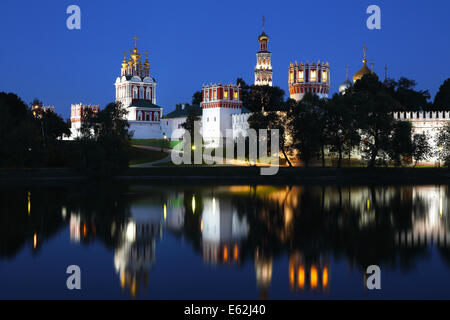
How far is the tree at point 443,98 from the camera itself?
71875mm

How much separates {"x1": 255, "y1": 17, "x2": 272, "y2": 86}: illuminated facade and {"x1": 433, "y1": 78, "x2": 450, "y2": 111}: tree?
99.6 ft

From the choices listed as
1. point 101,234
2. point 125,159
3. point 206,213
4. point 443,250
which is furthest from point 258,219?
point 125,159

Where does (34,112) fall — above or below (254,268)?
above

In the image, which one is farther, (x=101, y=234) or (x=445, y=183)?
(x=445, y=183)

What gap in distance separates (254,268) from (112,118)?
47.6m

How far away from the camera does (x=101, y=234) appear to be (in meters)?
19.2

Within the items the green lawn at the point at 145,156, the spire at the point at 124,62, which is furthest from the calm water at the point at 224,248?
the spire at the point at 124,62

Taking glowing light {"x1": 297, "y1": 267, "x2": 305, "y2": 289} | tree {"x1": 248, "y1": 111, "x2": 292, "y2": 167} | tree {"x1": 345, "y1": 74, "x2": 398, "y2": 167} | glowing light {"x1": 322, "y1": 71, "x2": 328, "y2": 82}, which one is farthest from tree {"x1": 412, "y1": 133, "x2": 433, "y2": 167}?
glowing light {"x1": 297, "y1": 267, "x2": 305, "y2": 289}

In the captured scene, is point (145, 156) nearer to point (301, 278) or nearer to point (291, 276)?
point (291, 276)

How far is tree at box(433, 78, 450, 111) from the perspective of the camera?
71.9 metres

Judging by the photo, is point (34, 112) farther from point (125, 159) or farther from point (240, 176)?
point (240, 176)

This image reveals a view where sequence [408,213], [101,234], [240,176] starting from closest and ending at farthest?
1. [101,234]
2. [408,213]
3. [240,176]

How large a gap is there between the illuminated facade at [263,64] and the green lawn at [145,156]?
34.5m

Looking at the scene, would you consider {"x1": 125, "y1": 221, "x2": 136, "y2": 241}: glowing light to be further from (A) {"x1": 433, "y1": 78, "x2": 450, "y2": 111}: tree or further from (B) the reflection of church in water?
(A) {"x1": 433, "y1": 78, "x2": 450, "y2": 111}: tree
